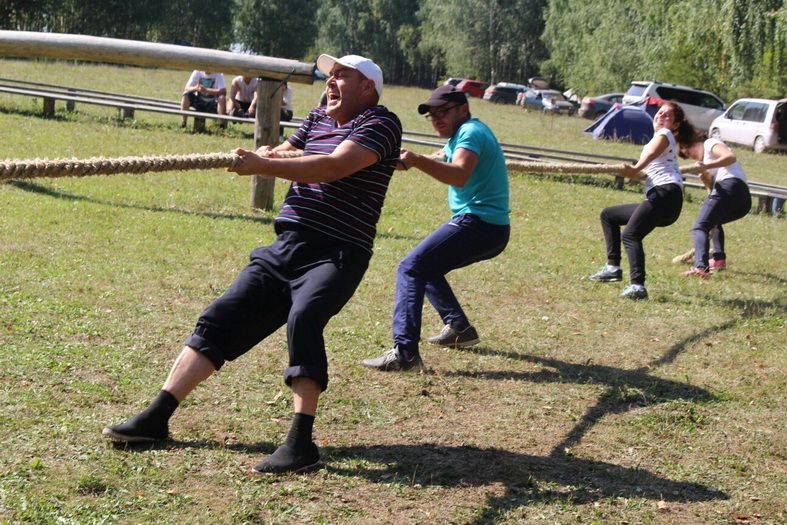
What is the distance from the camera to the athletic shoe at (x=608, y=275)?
9.74m

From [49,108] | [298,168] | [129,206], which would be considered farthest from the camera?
[49,108]

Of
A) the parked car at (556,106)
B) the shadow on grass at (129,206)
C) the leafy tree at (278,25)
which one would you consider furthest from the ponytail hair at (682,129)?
the leafy tree at (278,25)

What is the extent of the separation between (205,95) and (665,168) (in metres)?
12.2

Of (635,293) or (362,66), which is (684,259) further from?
(362,66)

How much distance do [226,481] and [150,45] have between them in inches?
152

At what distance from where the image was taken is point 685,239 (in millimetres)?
13516

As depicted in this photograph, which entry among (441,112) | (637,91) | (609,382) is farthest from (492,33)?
(609,382)

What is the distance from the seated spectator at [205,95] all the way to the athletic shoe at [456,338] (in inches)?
517

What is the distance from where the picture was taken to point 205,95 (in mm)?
19469

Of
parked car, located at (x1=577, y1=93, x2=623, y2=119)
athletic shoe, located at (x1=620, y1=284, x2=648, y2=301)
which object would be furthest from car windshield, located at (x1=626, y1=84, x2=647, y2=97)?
athletic shoe, located at (x1=620, y1=284, x2=648, y2=301)

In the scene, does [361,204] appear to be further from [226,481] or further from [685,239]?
[685,239]

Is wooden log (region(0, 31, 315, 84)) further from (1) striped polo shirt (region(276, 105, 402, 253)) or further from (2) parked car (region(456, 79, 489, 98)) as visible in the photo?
(2) parked car (region(456, 79, 489, 98))

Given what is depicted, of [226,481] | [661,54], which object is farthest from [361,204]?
[661,54]

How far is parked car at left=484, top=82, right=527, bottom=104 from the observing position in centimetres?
5738
